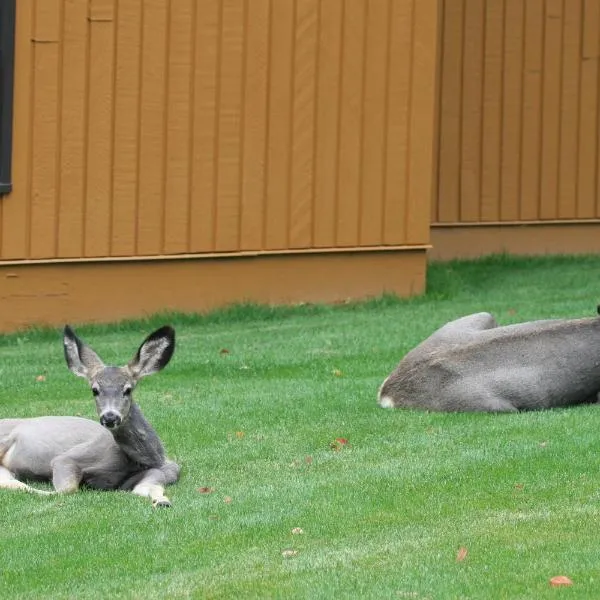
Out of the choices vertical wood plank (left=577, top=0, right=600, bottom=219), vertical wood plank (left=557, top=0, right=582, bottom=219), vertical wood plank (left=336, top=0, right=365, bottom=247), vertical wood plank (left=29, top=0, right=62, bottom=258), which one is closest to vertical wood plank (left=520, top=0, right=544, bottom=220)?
vertical wood plank (left=557, top=0, right=582, bottom=219)

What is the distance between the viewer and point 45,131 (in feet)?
55.6

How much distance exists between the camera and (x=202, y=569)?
7.53 meters

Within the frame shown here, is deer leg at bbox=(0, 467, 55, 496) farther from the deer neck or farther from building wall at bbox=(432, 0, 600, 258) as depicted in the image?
building wall at bbox=(432, 0, 600, 258)

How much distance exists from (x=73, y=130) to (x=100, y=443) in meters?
8.05

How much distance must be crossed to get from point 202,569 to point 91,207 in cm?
1014

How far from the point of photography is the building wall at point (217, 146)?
17.0 metres

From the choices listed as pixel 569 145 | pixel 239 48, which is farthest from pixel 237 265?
pixel 569 145

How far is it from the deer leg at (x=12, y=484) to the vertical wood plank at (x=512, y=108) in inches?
527

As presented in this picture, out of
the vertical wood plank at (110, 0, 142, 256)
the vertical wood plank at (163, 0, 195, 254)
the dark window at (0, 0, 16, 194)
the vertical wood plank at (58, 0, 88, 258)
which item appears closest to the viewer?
the dark window at (0, 0, 16, 194)

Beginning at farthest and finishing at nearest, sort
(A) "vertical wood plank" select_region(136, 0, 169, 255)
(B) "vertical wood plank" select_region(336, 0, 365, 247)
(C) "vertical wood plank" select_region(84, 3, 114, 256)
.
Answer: (B) "vertical wood plank" select_region(336, 0, 365, 247) < (A) "vertical wood plank" select_region(136, 0, 169, 255) < (C) "vertical wood plank" select_region(84, 3, 114, 256)

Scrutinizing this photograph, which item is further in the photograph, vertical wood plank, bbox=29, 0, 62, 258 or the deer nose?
vertical wood plank, bbox=29, 0, 62, 258

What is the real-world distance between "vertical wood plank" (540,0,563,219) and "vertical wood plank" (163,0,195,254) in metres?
6.31

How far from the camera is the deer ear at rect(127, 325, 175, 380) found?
9250mm

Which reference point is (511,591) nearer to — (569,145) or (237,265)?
(237,265)
